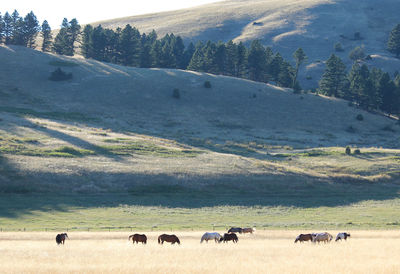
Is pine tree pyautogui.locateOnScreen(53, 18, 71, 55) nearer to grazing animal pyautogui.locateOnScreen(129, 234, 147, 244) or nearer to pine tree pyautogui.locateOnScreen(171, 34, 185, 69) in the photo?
pine tree pyautogui.locateOnScreen(171, 34, 185, 69)

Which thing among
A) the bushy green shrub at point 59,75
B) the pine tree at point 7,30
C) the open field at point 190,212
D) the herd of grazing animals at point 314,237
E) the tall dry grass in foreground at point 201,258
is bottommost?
the open field at point 190,212

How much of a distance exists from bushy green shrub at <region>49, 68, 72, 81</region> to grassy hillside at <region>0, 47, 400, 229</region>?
173 centimetres

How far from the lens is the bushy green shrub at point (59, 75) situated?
415 feet

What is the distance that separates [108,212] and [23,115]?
5278 centimetres

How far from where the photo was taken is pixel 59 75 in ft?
416

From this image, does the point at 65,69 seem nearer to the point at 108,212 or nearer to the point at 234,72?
the point at 234,72

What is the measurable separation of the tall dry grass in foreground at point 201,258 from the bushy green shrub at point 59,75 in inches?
3854

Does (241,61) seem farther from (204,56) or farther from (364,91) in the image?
(364,91)

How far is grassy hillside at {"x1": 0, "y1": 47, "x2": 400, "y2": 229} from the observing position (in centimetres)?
5294

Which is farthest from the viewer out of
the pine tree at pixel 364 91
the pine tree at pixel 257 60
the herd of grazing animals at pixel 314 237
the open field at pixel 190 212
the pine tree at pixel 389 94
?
the pine tree at pixel 257 60

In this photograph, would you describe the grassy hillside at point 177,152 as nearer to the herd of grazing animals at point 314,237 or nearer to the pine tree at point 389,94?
the pine tree at point 389,94

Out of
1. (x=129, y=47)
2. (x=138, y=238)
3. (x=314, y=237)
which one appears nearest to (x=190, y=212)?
(x=138, y=238)

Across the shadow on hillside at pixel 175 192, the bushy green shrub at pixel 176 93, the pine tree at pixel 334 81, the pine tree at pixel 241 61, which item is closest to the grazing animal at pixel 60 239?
the shadow on hillside at pixel 175 192

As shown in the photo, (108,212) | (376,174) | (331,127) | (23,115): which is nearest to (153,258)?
(108,212)
